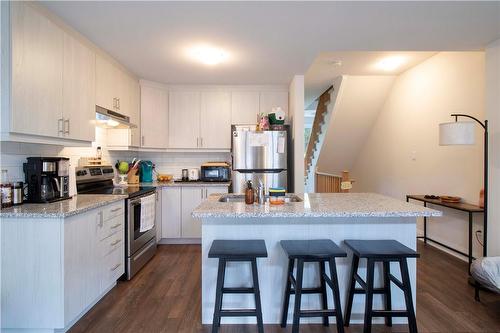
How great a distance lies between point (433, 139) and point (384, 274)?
260 cm

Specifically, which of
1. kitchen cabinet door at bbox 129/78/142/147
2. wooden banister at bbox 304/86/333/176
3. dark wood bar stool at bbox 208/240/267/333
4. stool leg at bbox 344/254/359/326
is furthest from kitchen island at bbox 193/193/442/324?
wooden banister at bbox 304/86/333/176

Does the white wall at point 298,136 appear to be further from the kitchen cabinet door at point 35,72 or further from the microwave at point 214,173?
the kitchen cabinet door at point 35,72

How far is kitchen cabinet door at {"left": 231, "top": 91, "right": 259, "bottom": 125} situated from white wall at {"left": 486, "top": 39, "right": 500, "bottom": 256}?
8.88 feet

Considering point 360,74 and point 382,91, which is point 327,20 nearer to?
point 360,74

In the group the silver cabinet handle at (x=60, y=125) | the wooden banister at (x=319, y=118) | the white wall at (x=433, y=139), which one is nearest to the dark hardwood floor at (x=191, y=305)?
the white wall at (x=433, y=139)

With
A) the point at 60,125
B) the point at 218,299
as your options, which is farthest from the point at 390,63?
the point at 60,125

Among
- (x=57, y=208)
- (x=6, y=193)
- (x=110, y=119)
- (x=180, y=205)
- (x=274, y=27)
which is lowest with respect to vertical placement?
(x=180, y=205)

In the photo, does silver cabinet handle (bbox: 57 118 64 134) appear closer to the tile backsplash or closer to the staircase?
the tile backsplash

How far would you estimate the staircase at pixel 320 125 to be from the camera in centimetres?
486

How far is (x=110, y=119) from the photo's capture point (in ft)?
9.88

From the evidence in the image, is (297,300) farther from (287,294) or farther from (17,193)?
(17,193)

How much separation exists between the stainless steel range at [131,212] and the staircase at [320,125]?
11.4 ft

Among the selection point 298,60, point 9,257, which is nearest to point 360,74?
point 298,60

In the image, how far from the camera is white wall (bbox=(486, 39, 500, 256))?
98.2 inches
